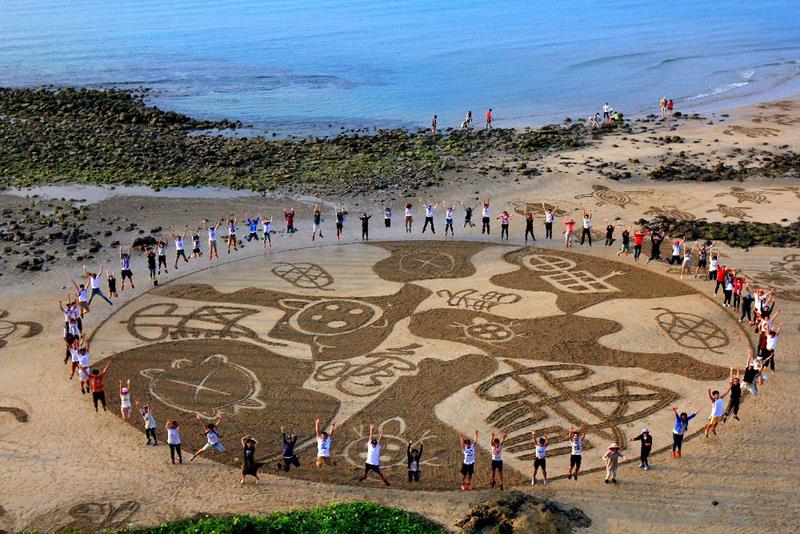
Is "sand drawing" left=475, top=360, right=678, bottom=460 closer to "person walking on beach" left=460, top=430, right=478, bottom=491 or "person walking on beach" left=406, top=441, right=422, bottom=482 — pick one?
"person walking on beach" left=460, top=430, right=478, bottom=491

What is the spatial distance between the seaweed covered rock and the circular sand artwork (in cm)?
213

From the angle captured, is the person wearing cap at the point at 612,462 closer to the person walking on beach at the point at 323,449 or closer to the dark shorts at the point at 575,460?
the dark shorts at the point at 575,460

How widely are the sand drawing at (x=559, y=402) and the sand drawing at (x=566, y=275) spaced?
375 inches

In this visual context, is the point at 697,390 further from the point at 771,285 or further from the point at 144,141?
the point at 144,141

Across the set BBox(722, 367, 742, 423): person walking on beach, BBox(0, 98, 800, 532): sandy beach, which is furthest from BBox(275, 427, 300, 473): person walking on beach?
BBox(722, 367, 742, 423): person walking on beach

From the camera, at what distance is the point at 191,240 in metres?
55.3

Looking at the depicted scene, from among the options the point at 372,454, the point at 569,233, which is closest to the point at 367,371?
the point at 372,454

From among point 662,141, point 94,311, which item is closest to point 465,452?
point 94,311

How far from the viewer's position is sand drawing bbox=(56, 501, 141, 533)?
89.4 feet

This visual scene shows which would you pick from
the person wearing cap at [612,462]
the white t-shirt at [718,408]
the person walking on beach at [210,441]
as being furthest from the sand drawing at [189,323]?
the white t-shirt at [718,408]

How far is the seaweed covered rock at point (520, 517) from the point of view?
86.7ft

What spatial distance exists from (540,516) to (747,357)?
55.4 feet

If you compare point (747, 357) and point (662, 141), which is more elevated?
point (662, 141)

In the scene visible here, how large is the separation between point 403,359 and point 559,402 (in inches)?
306
